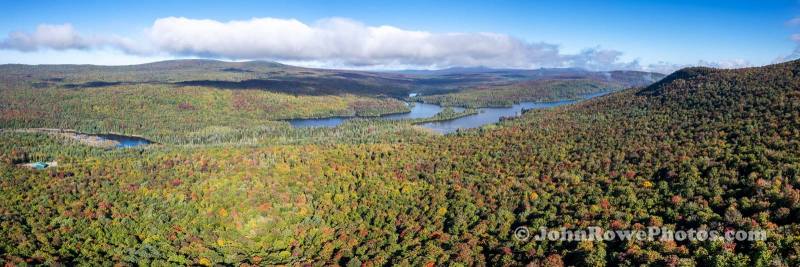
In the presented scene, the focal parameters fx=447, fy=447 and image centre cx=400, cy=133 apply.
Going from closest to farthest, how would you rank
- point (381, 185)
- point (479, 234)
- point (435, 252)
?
point (435, 252)
point (479, 234)
point (381, 185)

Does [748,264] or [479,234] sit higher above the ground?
[748,264]

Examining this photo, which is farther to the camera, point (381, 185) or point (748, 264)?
point (381, 185)

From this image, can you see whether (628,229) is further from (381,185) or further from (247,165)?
(247,165)

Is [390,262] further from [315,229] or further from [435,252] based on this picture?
[315,229]

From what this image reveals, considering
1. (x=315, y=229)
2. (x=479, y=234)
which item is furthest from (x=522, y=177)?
(x=315, y=229)

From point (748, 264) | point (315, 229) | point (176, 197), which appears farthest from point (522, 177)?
point (176, 197)

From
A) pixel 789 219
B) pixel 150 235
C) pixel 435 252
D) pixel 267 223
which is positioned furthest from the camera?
pixel 267 223
